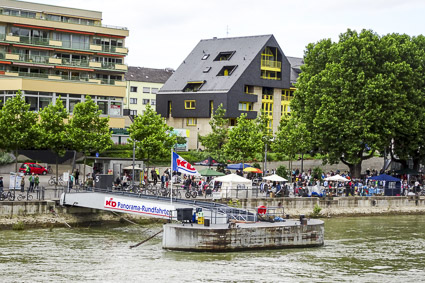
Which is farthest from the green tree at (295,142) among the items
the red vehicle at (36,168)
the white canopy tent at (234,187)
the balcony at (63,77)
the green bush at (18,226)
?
the green bush at (18,226)

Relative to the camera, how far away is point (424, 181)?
2864 inches

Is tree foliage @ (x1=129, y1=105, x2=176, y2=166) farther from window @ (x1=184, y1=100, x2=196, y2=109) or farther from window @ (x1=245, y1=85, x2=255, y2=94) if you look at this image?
window @ (x1=245, y1=85, x2=255, y2=94)

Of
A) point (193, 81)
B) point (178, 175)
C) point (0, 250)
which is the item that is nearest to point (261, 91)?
point (193, 81)

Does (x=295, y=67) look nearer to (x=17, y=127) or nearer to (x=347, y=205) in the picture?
(x=347, y=205)

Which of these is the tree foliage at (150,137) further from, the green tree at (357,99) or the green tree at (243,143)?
the green tree at (357,99)

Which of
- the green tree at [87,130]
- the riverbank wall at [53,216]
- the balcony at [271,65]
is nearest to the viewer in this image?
the riverbank wall at [53,216]

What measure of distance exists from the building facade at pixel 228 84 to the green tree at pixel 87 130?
108 ft

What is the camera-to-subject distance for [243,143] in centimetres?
7325

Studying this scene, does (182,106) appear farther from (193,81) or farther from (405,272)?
(405,272)

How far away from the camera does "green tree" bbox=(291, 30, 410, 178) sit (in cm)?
7056

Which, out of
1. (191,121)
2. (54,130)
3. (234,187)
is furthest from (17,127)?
(191,121)

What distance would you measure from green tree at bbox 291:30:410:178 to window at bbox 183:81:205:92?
2634 cm

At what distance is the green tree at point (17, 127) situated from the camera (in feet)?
194

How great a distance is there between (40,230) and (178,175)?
22.9 meters
